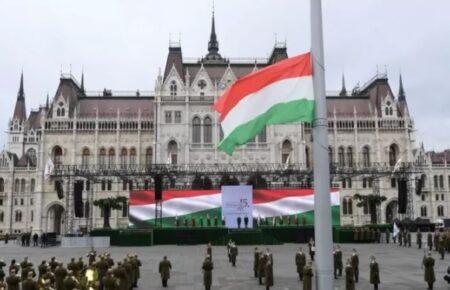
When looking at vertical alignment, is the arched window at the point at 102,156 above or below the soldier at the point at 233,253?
above

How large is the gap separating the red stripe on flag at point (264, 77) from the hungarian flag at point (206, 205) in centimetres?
4363

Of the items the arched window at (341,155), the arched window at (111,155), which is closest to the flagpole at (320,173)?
the arched window at (111,155)

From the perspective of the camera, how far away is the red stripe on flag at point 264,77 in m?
8.88

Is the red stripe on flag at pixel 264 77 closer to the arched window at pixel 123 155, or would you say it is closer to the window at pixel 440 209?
the arched window at pixel 123 155

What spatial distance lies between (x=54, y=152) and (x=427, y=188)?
64365mm

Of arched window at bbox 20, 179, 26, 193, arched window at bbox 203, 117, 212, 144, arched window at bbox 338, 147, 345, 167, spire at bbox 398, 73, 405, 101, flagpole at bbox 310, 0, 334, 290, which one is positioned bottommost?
flagpole at bbox 310, 0, 334, 290

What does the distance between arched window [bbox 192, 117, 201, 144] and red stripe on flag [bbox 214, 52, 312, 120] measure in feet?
207

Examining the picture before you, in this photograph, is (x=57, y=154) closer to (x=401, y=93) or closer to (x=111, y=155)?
(x=111, y=155)

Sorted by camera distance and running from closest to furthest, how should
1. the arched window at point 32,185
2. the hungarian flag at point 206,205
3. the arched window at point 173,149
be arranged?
the hungarian flag at point 206,205 < the arched window at point 173,149 < the arched window at point 32,185

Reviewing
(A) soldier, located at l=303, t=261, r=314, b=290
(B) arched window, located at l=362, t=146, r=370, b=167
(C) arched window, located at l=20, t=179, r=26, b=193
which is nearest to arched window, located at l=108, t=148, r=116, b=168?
(C) arched window, located at l=20, t=179, r=26, b=193

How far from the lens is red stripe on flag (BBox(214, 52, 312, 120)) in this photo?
888 cm

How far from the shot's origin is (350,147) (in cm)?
8000

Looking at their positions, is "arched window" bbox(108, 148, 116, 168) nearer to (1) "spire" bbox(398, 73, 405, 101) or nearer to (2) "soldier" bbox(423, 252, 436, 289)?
(1) "spire" bbox(398, 73, 405, 101)

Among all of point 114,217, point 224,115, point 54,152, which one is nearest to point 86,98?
point 54,152
